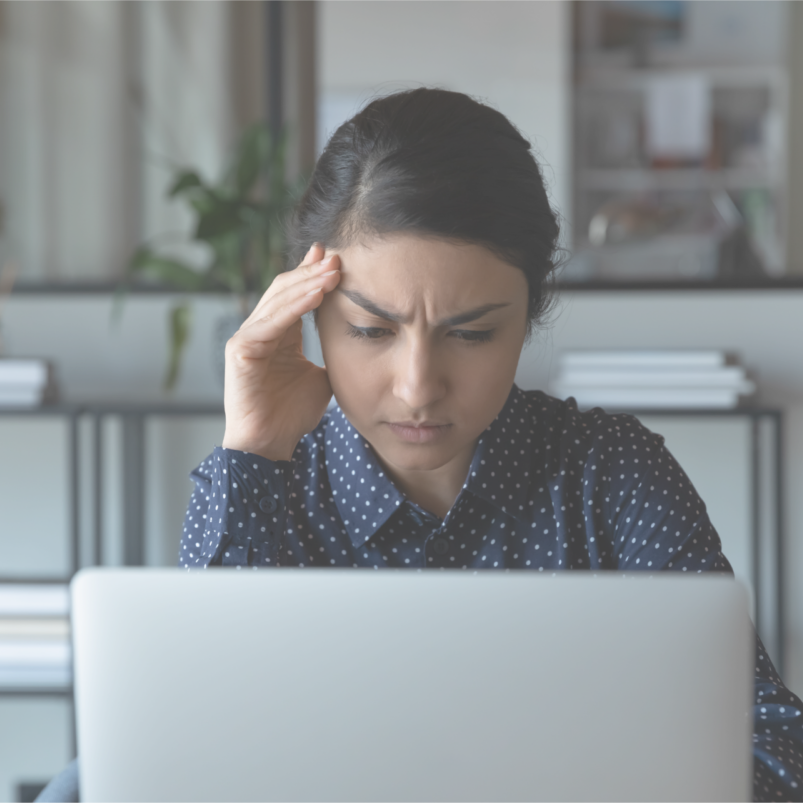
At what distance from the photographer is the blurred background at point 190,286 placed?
2074mm

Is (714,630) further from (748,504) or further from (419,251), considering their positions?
(748,504)

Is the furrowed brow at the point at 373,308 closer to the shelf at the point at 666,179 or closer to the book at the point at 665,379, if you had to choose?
the book at the point at 665,379

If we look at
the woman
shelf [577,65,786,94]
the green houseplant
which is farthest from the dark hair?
shelf [577,65,786,94]

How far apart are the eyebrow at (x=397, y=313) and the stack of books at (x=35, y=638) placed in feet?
4.10

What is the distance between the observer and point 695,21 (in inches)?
142

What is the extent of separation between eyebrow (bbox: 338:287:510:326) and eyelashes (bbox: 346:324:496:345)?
19 millimetres

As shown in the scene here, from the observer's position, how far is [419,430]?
100 centimetres

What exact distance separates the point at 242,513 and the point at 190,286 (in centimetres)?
122

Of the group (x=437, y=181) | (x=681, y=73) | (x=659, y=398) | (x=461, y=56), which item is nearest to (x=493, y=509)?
(x=437, y=181)

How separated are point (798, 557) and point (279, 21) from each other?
1.85m

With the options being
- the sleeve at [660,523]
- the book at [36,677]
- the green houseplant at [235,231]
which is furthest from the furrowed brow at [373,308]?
the book at [36,677]

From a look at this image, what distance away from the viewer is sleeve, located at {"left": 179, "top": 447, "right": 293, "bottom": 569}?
3.31 ft

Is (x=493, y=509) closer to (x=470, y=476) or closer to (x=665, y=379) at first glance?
(x=470, y=476)

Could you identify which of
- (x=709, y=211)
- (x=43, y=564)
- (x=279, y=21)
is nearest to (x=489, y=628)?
(x=43, y=564)
